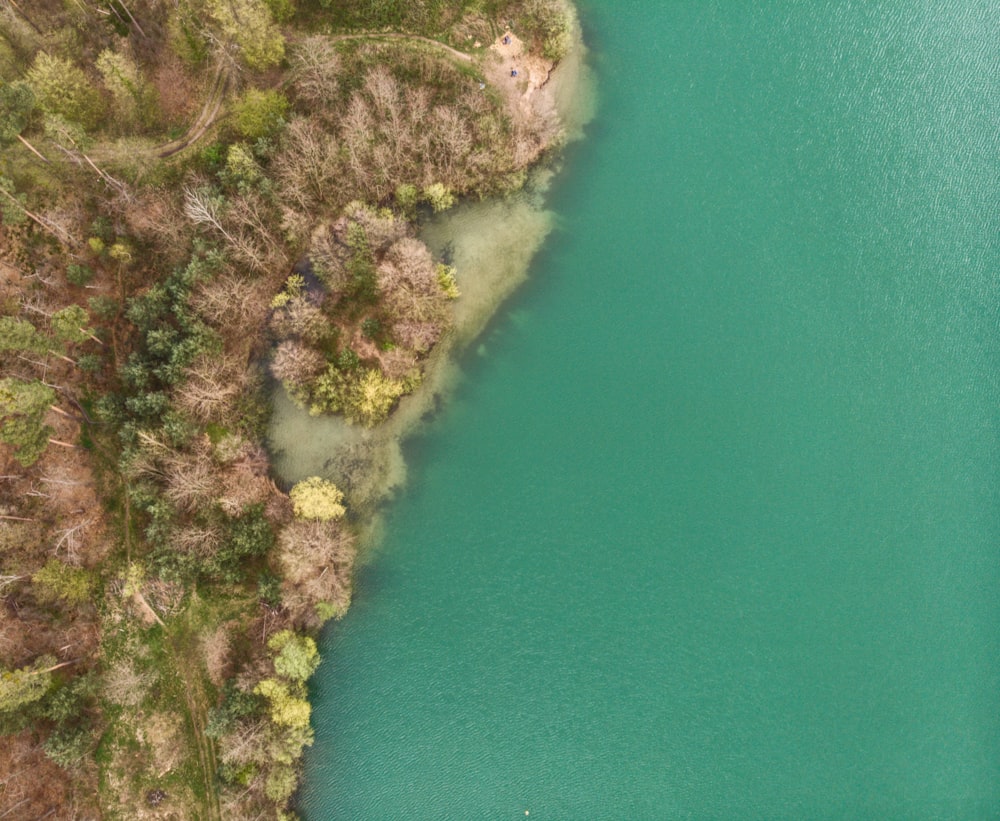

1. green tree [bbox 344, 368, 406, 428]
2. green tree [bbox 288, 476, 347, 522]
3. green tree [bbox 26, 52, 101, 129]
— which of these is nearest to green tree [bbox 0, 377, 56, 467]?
green tree [bbox 288, 476, 347, 522]

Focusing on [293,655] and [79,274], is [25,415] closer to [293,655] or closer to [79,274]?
[79,274]

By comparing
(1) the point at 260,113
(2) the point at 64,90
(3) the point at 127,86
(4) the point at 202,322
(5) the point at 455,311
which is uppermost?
(1) the point at 260,113

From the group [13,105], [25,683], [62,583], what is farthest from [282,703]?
[13,105]

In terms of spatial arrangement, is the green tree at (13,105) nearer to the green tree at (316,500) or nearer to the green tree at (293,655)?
the green tree at (316,500)

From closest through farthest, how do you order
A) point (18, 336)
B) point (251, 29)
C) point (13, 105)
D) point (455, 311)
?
1. point (18, 336)
2. point (13, 105)
3. point (251, 29)
4. point (455, 311)

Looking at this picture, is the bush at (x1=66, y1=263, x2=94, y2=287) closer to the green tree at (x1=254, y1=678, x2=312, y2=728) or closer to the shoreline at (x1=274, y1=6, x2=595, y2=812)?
the shoreline at (x1=274, y1=6, x2=595, y2=812)

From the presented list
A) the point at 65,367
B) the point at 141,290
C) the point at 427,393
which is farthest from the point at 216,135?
the point at 427,393
